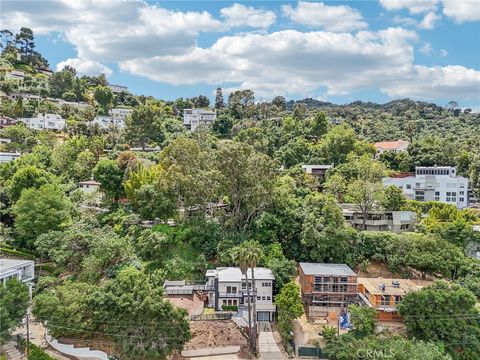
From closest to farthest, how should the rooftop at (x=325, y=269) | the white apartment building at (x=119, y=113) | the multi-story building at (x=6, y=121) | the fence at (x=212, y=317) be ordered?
the fence at (x=212, y=317), the rooftop at (x=325, y=269), the multi-story building at (x=6, y=121), the white apartment building at (x=119, y=113)

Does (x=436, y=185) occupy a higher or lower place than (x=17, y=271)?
higher

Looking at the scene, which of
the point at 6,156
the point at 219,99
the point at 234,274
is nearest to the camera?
the point at 234,274

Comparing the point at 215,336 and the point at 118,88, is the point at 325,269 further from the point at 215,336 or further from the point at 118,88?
the point at 118,88

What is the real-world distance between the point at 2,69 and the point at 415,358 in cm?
10869

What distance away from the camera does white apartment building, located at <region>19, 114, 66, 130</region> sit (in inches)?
3125

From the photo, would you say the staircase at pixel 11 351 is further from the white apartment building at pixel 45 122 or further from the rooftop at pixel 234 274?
the white apartment building at pixel 45 122

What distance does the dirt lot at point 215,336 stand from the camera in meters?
28.2

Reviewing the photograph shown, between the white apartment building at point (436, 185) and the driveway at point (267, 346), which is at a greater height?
the white apartment building at point (436, 185)

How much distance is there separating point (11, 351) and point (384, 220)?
121 ft

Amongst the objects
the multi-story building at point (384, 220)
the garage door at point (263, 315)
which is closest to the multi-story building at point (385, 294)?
the garage door at point (263, 315)

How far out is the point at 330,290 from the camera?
3219 cm

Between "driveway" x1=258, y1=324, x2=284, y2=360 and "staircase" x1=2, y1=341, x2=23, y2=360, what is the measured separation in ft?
54.2

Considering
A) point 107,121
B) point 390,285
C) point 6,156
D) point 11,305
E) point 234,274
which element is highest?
point 107,121

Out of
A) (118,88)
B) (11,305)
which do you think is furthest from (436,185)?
(118,88)
